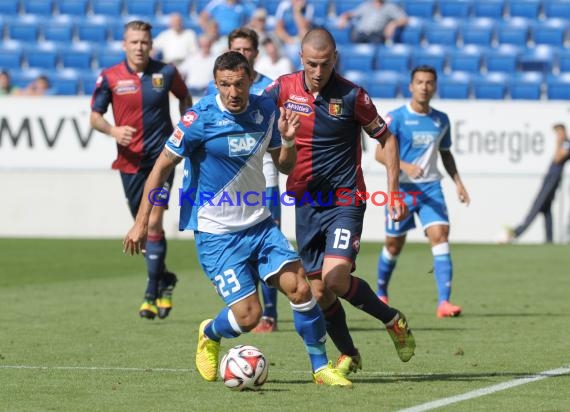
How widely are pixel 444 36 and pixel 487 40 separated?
78cm

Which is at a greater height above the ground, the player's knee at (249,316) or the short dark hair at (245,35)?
the short dark hair at (245,35)

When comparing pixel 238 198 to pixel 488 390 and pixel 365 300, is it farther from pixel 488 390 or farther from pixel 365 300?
pixel 488 390

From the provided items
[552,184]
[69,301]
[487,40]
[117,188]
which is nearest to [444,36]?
[487,40]

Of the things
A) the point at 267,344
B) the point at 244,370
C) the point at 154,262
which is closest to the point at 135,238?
the point at 244,370

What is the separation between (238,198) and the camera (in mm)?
7820

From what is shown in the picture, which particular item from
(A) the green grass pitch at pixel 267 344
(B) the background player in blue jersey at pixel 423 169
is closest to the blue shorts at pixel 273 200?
(A) the green grass pitch at pixel 267 344

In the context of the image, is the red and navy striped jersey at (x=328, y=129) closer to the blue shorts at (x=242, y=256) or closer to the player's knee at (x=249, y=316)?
the blue shorts at (x=242, y=256)

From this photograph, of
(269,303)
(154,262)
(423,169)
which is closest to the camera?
(269,303)

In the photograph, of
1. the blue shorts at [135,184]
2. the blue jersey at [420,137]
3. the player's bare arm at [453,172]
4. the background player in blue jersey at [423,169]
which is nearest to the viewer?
the blue shorts at [135,184]

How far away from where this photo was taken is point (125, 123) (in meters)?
11.8

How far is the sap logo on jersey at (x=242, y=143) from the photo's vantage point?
7.74 m

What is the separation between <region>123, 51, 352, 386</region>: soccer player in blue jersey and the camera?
7.65 meters

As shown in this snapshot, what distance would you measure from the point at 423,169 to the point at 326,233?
4248 mm

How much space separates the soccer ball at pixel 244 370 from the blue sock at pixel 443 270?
4702 mm
